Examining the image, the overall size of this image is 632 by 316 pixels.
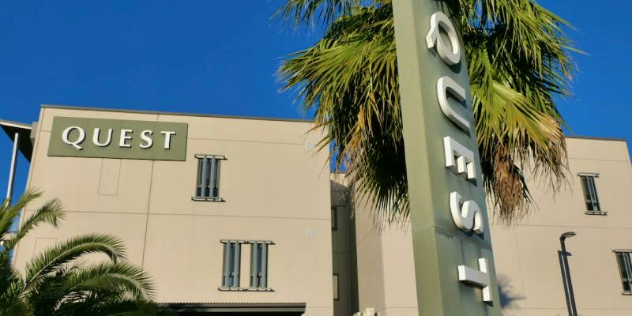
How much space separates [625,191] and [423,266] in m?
23.5

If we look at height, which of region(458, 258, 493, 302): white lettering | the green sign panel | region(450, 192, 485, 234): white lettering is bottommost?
region(458, 258, 493, 302): white lettering

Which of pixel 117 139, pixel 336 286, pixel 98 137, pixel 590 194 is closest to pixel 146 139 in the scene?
pixel 117 139

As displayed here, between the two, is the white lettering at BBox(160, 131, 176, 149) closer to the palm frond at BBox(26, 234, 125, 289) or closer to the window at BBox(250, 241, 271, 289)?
the window at BBox(250, 241, 271, 289)

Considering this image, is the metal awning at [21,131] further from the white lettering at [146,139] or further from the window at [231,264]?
the window at [231,264]

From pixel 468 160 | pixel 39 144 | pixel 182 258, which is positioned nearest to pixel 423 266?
pixel 468 160

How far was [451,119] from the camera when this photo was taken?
556 centimetres

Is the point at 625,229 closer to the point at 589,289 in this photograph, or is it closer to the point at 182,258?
the point at 589,289

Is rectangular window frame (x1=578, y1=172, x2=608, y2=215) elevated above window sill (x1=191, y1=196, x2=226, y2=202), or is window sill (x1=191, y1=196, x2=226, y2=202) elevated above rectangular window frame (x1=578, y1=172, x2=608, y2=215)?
rectangular window frame (x1=578, y1=172, x2=608, y2=215)

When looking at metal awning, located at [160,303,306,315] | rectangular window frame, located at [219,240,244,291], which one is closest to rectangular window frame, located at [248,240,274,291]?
rectangular window frame, located at [219,240,244,291]

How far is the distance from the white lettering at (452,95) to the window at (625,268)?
21313mm

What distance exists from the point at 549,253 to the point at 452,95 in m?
19.7

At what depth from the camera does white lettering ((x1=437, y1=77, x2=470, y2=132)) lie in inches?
217

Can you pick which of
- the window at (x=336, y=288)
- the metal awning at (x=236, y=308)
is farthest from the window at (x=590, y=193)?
the metal awning at (x=236, y=308)

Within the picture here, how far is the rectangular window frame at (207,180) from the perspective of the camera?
22122 mm
